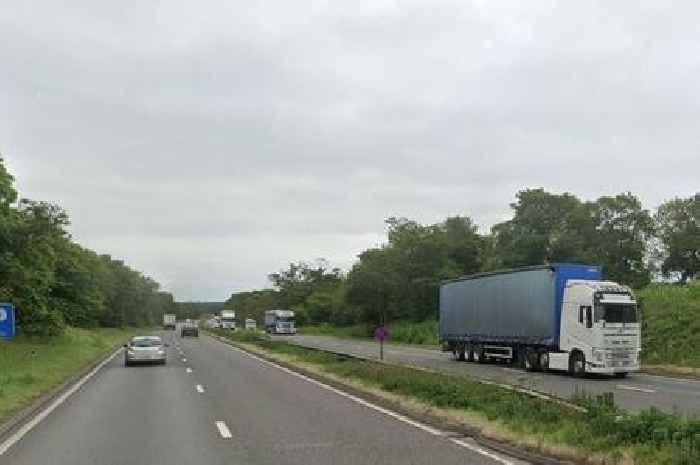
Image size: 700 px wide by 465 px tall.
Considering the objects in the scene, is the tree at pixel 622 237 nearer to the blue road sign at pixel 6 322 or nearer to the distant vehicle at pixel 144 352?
the distant vehicle at pixel 144 352

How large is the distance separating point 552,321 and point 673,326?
338 inches

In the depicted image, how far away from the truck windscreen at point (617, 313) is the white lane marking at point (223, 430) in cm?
1811

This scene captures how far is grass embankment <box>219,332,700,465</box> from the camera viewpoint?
10312 millimetres

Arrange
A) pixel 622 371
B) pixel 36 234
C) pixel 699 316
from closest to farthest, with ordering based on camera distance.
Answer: pixel 622 371 → pixel 699 316 → pixel 36 234

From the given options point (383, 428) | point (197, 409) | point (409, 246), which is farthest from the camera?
point (409, 246)

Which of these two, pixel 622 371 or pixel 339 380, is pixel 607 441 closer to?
pixel 339 380

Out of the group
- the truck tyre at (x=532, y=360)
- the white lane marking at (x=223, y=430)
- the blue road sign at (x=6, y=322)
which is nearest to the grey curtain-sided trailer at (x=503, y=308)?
the truck tyre at (x=532, y=360)

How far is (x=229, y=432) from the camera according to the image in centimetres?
1477

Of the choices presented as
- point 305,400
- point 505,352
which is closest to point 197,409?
point 305,400

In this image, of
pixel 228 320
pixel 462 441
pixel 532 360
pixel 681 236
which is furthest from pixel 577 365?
pixel 228 320

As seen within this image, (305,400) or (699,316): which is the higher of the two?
(699,316)

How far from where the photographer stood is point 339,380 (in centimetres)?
2570

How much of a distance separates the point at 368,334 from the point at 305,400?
72835 mm

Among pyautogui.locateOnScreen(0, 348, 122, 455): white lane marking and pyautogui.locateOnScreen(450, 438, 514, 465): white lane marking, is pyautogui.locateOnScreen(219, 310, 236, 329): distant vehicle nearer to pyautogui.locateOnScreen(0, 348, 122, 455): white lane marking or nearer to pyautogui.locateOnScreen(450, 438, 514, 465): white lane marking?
pyautogui.locateOnScreen(0, 348, 122, 455): white lane marking
